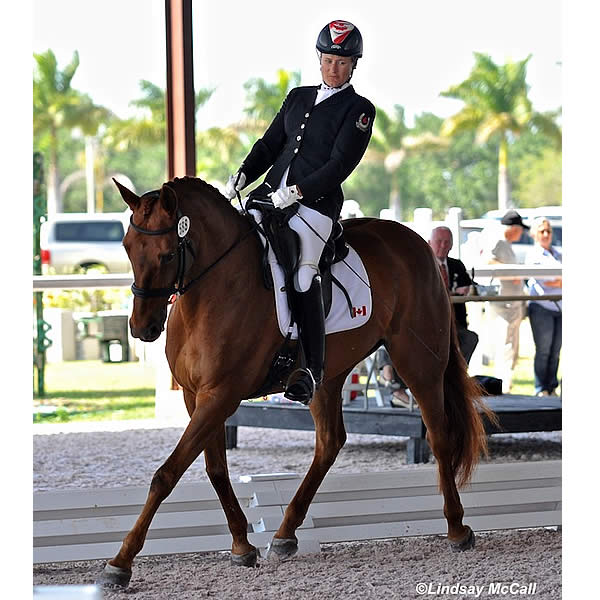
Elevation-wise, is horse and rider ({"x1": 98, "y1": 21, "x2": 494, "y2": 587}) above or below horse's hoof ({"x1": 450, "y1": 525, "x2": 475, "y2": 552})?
above

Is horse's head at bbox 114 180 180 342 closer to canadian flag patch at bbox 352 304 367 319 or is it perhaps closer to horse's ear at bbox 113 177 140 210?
horse's ear at bbox 113 177 140 210

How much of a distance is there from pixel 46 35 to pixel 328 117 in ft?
136

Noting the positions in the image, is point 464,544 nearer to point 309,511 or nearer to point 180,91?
point 309,511

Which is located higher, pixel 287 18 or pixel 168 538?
pixel 287 18

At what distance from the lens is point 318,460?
17.2ft

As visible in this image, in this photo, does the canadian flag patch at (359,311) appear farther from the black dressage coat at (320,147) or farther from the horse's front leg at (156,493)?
the horse's front leg at (156,493)

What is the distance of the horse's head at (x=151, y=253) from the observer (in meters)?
4.20

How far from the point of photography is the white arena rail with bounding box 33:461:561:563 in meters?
5.05

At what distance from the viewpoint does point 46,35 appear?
43.7 metres

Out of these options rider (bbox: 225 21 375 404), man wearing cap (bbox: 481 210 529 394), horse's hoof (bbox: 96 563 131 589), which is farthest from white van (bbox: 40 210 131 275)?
horse's hoof (bbox: 96 563 131 589)

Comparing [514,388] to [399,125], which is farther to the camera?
[399,125]

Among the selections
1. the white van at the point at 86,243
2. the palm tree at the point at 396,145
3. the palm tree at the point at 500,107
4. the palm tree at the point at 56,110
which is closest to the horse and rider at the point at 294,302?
the white van at the point at 86,243
